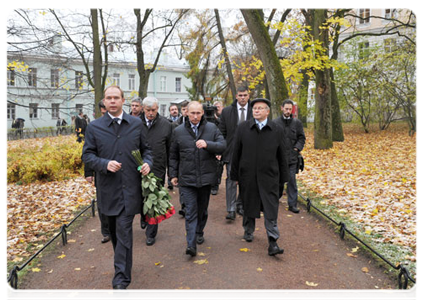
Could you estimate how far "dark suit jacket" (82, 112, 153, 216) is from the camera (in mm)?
4367

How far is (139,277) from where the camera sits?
4.93 meters

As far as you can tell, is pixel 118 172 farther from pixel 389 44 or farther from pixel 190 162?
pixel 389 44

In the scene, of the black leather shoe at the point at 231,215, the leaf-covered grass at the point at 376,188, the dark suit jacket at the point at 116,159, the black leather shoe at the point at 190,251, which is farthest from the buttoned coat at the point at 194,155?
the leaf-covered grass at the point at 376,188

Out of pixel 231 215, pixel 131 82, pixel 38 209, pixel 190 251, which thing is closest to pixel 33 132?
pixel 131 82

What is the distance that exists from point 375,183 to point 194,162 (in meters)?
6.60

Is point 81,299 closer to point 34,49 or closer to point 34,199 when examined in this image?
point 34,199

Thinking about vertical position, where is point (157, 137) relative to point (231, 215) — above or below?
Result: above

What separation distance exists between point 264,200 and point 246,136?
38.4 inches

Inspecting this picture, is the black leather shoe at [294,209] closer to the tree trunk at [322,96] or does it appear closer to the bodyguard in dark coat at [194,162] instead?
the bodyguard in dark coat at [194,162]

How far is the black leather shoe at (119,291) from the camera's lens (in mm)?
4270

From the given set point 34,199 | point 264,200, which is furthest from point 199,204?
point 34,199

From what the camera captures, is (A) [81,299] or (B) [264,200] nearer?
(A) [81,299]

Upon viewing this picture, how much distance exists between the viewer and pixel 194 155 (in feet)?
18.6

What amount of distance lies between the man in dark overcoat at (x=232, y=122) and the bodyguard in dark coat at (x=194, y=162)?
1.45 metres
